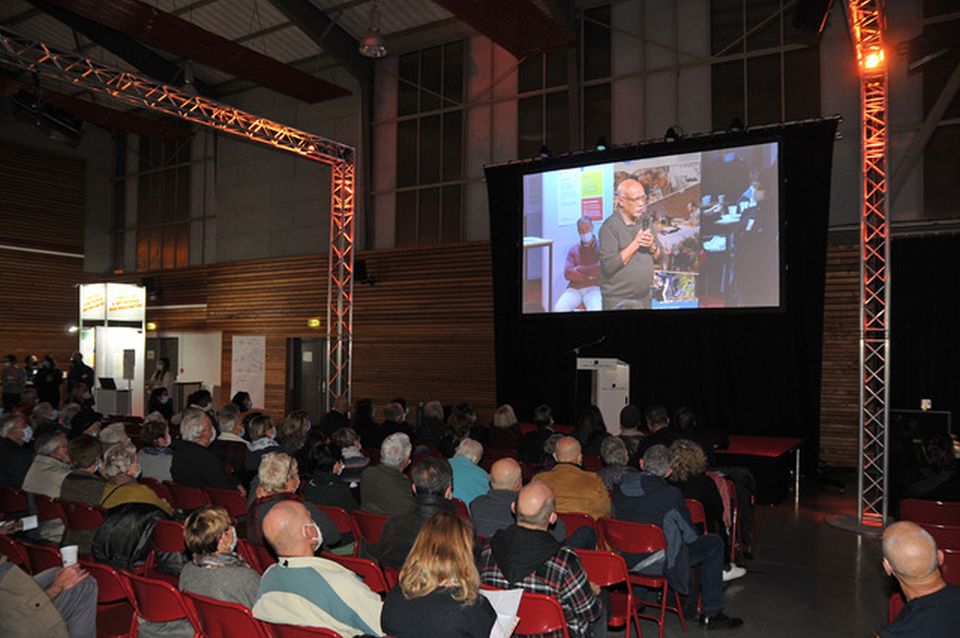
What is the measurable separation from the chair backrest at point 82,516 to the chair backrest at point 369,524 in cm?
136

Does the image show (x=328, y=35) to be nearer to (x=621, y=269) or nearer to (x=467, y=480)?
(x=621, y=269)

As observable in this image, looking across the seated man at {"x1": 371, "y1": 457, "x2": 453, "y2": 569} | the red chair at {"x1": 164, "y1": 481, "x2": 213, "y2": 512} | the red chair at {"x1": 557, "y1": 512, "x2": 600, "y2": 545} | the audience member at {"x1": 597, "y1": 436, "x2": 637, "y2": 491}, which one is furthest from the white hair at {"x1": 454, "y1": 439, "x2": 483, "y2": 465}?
the red chair at {"x1": 164, "y1": 481, "x2": 213, "y2": 512}

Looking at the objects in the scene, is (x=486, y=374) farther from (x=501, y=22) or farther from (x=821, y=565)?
(x=821, y=565)

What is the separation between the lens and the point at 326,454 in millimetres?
5285

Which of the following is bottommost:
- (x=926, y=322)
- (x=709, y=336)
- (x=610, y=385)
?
(x=610, y=385)

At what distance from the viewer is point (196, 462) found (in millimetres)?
5719

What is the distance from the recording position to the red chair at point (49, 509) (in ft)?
14.3

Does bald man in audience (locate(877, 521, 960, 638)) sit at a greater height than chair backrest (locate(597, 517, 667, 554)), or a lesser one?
greater

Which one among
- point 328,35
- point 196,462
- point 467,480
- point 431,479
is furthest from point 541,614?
point 328,35

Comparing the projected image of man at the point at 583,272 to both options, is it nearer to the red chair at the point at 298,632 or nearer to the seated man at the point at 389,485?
the seated man at the point at 389,485

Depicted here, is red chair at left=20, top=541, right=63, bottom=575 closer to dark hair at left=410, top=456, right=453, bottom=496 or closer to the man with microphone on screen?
dark hair at left=410, top=456, right=453, bottom=496

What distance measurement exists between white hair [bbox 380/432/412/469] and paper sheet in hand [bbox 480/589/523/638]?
6.41 ft

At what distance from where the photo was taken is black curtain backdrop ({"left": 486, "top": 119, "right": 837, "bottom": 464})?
1016cm

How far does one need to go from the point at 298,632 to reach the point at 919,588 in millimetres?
2259
